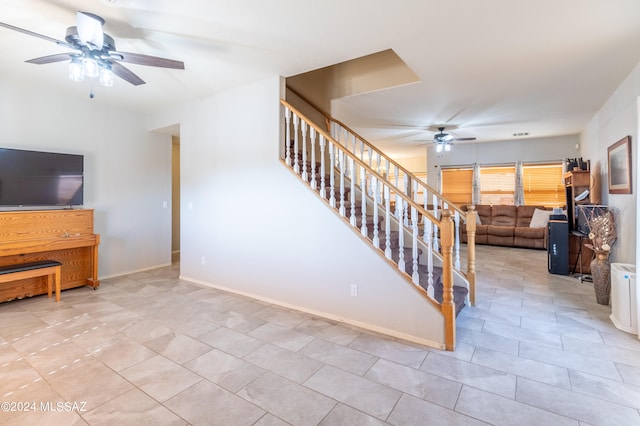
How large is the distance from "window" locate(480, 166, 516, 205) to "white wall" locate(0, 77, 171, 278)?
7631 millimetres

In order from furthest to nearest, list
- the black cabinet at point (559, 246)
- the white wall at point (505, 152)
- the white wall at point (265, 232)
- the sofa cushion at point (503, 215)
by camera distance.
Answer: the sofa cushion at point (503, 215) < the white wall at point (505, 152) < the black cabinet at point (559, 246) < the white wall at point (265, 232)

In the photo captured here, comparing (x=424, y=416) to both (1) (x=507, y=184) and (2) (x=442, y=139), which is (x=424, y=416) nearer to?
(2) (x=442, y=139)

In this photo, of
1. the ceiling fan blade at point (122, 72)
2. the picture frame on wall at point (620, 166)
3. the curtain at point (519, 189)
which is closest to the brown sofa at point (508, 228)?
the curtain at point (519, 189)

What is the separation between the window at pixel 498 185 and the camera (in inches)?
303

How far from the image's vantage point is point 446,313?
2.44 m

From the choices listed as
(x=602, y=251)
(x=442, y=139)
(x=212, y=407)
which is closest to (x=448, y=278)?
(x=212, y=407)

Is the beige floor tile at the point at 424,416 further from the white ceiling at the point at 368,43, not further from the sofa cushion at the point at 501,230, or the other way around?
the sofa cushion at the point at 501,230

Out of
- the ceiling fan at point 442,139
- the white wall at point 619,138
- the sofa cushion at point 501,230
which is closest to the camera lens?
the white wall at point 619,138

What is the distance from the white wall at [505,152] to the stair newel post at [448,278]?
21.2ft

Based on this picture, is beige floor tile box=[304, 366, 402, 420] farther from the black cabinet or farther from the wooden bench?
the black cabinet

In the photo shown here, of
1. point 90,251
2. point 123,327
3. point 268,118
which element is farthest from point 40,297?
point 268,118

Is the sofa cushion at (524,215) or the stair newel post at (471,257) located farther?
the sofa cushion at (524,215)

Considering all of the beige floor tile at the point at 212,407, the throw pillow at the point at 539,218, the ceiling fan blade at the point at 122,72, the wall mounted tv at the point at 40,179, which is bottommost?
the beige floor tile at the point at 212,407

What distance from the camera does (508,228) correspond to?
7125 mm
